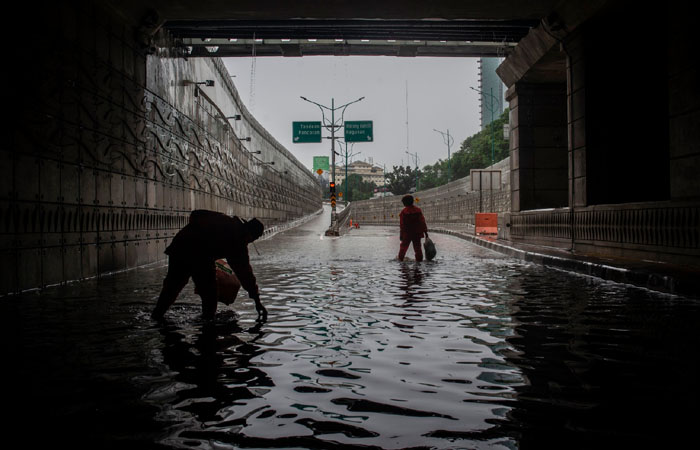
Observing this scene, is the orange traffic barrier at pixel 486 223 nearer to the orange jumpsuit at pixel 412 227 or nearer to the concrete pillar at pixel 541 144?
the concrete pillar at pixel 541 144

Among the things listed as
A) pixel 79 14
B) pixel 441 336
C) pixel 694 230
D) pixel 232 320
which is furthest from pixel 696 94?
pixel 79 14

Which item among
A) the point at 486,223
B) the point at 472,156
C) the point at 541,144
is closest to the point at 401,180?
the point at 472,156

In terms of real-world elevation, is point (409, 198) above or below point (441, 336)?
above

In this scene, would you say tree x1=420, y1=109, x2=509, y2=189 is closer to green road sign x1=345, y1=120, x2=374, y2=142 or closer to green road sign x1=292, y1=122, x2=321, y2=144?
green road sign x1=345, y1=120, x2=374, y2=142

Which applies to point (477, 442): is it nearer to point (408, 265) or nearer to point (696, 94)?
point (696, 94)

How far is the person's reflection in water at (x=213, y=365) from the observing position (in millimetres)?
3516

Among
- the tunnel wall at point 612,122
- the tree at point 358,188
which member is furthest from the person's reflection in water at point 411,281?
the tree at point 358,188

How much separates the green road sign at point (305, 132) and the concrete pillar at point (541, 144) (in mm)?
26625

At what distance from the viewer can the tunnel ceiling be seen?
14.2 m

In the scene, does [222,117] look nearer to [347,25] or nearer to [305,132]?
[347,25]

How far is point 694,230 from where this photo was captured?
10.1 meters

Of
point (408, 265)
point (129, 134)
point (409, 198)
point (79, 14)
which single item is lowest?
point (408, 265)

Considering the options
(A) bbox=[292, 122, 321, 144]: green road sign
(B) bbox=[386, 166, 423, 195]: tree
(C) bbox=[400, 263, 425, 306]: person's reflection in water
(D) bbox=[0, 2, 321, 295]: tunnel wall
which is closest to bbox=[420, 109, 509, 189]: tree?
(B) bbox=[386, 166, 423, 195]: tree

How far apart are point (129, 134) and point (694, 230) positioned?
1075cm
